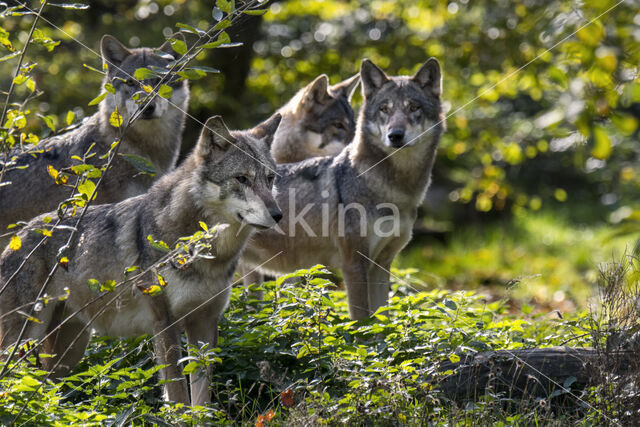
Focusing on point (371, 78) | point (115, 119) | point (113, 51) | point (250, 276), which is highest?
point (113, 51)

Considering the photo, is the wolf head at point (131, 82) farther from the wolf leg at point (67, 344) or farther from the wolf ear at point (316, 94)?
the wolf leg at point (67, 344)

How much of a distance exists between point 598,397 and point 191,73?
284 cm

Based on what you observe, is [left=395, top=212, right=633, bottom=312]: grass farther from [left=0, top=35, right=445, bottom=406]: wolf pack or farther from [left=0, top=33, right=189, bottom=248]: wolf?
[left=0, top=33, right=189, bottom=248]: wolf

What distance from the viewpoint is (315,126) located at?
25.8ft

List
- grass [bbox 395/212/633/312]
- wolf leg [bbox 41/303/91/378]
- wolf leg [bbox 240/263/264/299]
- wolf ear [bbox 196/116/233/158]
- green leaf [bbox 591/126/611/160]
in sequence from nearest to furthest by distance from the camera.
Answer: green leaf [bbox 591/126/611/160]
wolf ear [bbox 196/116/233/158]
wolf leg [bbox 41/303/91/378]
wolf leg [bbox 240/263/264/299]
grass [bbox 395/212/633/312]

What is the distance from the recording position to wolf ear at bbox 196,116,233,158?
4746 millimetres

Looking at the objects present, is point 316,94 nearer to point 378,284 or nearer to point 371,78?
point 371,78

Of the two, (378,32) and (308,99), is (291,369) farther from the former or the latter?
(378,32)

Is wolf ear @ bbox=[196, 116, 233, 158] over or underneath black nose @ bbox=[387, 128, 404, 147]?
over

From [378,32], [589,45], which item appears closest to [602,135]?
[589,45]

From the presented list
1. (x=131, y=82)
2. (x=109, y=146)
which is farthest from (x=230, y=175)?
(x=109, y=146)

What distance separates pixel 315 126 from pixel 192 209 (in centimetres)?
329

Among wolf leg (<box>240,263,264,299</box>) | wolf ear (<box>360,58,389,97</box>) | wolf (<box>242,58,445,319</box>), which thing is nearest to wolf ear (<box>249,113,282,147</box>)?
wolf (<box>242,58,445,319</box>)

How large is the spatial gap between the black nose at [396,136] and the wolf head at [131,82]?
6.38 ft
